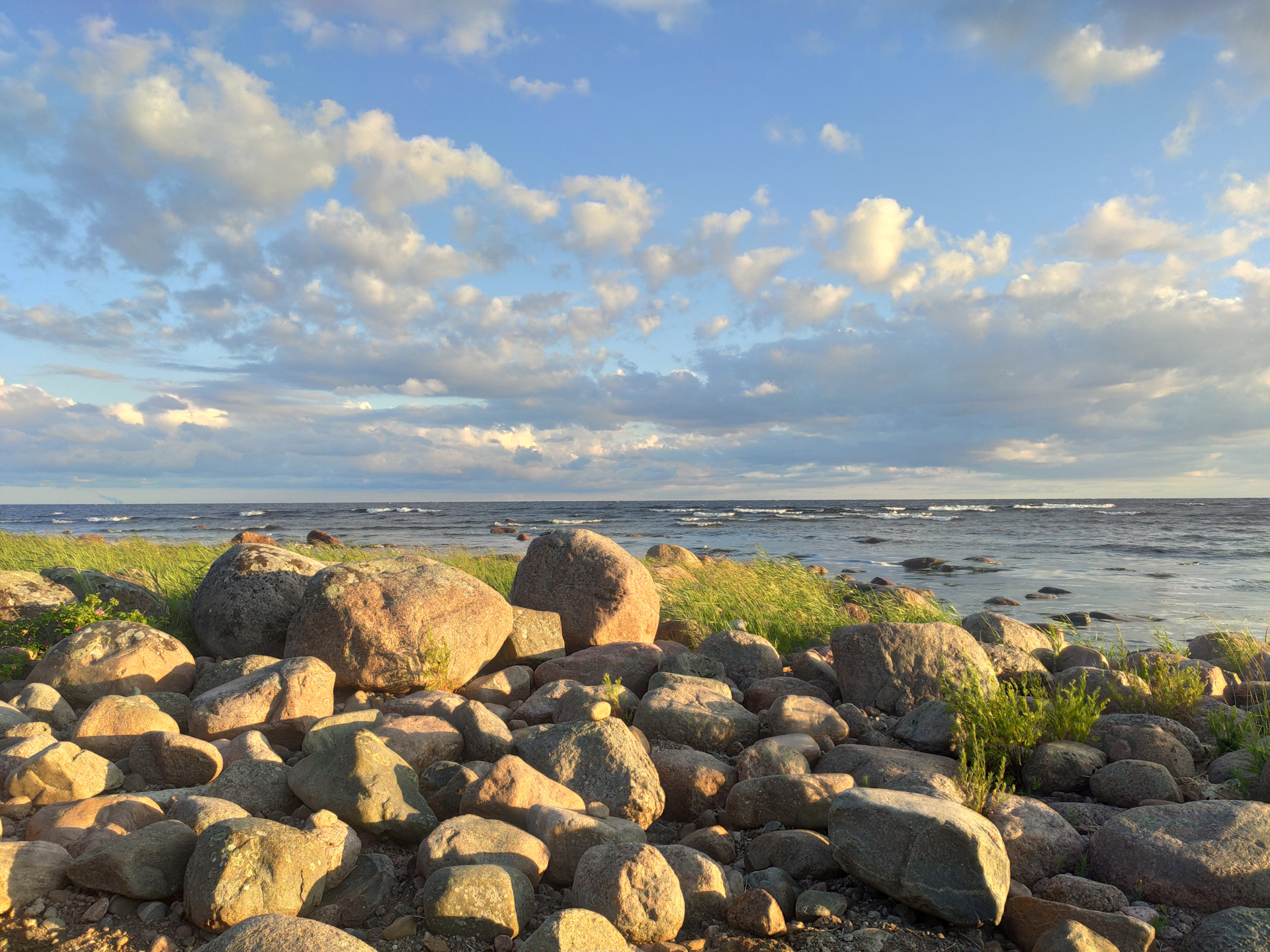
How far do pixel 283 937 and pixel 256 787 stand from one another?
173 cm

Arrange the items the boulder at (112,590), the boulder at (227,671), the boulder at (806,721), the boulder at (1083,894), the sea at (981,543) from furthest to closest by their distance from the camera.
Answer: the sea at (981,543) < the boulder at (112,590) < the boulder at (227,671) < the boulder at (806,721) < the boulder at (1083,894)

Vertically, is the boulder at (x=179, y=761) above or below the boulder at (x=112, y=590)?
below

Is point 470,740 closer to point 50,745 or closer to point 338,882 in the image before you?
point 338,882

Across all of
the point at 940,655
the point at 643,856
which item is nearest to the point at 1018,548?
the point at 940,655

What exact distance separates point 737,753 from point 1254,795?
3.31m

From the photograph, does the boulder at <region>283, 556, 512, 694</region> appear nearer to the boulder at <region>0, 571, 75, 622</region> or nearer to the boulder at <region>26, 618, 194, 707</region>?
the boulder at <region>26, 618, 194, 707</region>

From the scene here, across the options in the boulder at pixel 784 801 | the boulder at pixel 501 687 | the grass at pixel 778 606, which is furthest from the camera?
the grass at pixel 778 606

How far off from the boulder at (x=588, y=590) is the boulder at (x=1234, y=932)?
567 centimetres

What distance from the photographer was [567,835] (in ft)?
12.3

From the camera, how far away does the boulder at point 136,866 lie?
130 inches

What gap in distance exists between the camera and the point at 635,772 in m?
4.47

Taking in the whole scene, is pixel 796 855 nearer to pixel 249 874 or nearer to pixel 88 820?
pixel 249 874

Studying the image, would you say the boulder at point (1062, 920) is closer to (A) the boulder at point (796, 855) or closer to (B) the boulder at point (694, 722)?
(A) the boulder at point (796, 855)

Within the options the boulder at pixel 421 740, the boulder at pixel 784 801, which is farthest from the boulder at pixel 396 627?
the boulder at pixel 784 801
